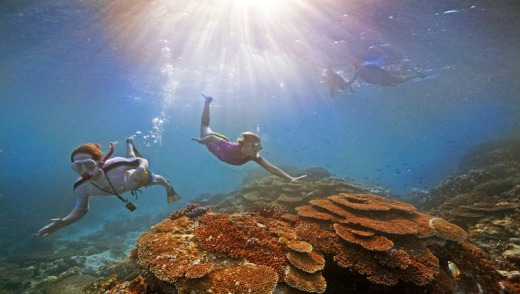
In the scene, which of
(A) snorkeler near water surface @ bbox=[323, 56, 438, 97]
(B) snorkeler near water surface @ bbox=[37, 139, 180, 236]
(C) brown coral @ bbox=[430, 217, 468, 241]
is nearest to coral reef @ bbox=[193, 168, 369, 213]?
(C) brown coral @ bbox=[430, 217, 468, 241]

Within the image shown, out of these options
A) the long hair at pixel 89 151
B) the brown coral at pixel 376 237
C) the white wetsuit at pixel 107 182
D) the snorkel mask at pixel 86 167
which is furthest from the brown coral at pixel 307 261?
the long hair at pixel 89 151

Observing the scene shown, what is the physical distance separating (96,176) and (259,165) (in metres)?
17.3

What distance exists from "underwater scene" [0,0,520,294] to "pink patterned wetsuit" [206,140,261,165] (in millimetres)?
49

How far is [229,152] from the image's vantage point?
26.1 feet

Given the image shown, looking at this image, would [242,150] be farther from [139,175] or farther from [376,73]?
[376,73]

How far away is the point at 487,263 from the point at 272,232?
4.87 metres

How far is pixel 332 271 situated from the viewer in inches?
199

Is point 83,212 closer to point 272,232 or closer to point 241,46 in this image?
point 272,232

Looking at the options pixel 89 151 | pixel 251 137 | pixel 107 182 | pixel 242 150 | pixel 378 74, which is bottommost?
pixel 107 182

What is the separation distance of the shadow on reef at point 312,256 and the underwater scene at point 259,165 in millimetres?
36

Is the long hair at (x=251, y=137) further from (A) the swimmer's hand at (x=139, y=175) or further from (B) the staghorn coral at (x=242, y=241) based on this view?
(A) the swimmer's hand at (x=139, y=175)

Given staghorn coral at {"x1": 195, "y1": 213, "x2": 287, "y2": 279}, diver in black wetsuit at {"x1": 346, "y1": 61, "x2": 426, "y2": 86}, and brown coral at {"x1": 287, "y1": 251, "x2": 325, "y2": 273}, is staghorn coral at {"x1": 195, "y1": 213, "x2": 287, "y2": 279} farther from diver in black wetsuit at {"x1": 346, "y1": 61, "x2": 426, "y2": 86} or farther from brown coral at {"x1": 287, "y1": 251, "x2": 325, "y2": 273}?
diver in black wetsuit at {"x1": 346, "y1": 61, "x2": 426, "y2": 86}

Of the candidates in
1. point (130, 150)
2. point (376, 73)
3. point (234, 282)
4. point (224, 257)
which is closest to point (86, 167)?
point (130, 150)

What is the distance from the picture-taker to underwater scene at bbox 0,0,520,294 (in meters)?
4.76
